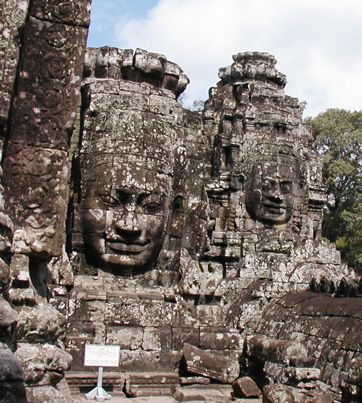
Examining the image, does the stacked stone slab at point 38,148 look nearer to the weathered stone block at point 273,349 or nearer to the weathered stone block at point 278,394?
the weathered stone block at point 278,394

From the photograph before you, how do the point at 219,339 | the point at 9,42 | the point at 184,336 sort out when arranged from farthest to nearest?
the point at 219,339 → the point at 184,336 → the point at 9,42

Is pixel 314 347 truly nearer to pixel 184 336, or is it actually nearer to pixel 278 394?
pixel 278 394

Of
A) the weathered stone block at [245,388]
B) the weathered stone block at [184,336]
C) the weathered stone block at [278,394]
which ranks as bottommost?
the weathered stone block at [245,388]

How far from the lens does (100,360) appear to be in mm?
6082

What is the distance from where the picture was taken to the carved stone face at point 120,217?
26.4 feet

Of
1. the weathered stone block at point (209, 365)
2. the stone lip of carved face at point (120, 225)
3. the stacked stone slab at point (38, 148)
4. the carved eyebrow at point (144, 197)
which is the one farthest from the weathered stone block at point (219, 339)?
the stacked stone slab at point (38, 148)

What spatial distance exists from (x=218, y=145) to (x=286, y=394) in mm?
9965

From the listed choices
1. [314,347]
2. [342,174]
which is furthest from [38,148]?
[342,174]

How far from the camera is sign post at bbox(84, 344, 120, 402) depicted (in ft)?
19.6

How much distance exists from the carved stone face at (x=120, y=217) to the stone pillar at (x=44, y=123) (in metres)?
4.10

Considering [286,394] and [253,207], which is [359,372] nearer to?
[286,394]

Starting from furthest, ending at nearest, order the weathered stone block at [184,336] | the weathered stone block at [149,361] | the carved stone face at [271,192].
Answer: the carved stone face at [271,192] < the weathered stone block at [184,336] < the weathered stone block at [149,361]

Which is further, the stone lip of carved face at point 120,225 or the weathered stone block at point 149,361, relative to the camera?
the stone lip of carved face at point 120,225

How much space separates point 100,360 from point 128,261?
223cm
